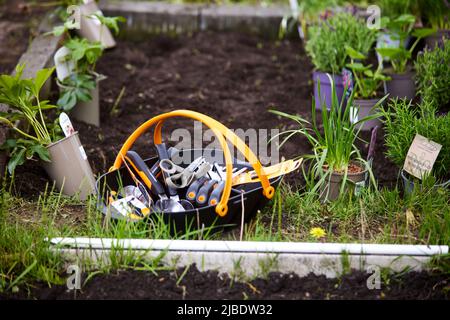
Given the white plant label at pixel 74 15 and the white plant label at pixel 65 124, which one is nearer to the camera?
the white plant label at pixel 65 124

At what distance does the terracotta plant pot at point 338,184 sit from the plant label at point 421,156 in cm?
21

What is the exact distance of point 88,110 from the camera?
13.1 feet

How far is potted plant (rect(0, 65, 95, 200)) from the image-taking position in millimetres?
3055

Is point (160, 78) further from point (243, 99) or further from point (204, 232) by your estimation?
point (204, 232)

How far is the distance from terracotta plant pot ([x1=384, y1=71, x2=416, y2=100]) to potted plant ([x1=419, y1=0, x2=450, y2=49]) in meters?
0.41

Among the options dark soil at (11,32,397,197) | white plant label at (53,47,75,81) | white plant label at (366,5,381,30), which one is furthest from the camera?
white plant label at (366,5,381,30)

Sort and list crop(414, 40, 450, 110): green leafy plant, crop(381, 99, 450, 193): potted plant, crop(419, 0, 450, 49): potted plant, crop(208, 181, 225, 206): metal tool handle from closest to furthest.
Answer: crop(208, 181, 225, 206): metal tool handle, crop(381, 99, 450, 193): potted plant, crop(414, 40, 450, 110): green leafy plant, crop(419, 0, 450, 49): potted plant

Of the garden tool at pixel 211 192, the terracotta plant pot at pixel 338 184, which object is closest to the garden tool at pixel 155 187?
the garden tool at pixel 211 192

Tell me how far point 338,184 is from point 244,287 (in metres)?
0.77

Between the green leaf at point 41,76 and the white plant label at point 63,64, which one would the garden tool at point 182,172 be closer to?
the green leaf at point 41,76

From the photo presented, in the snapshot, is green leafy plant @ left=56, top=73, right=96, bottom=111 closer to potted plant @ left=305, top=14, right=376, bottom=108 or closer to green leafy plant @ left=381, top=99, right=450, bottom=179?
potted plant @ left=305, top=14, right=376, bottom=108

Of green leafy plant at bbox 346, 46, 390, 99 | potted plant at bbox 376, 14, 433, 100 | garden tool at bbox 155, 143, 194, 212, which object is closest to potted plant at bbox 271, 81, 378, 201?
garden tool at bbox 155, 143, 194, 212

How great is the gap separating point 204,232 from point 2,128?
120 cm

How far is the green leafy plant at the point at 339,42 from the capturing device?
4.04 m
